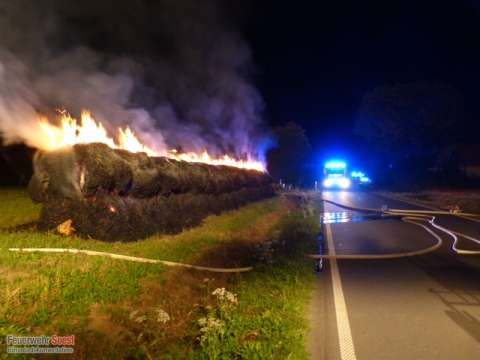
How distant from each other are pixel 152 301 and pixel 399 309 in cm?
391

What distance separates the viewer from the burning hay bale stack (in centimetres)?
865

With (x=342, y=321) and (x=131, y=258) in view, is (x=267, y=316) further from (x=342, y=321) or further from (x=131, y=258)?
(x=131, y=258)

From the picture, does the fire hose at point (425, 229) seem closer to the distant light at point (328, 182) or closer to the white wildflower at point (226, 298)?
the white wildflower at point (226, 298)

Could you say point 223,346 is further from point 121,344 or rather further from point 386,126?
point 386,126

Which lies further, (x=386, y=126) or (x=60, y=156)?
(x=386, y=126)

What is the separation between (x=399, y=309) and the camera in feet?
19.4

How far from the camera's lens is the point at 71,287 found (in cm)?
559

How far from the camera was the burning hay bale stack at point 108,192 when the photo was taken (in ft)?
28.4

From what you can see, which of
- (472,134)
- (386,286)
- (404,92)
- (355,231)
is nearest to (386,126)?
(404,92)

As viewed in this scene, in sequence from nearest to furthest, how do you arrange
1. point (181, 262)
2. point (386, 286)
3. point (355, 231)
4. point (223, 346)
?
point (223, 346) < point (386, 286) < point (181, 262) < point (355, 231)

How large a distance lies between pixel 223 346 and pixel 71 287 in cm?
255

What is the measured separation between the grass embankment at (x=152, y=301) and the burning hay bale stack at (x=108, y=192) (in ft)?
1.71

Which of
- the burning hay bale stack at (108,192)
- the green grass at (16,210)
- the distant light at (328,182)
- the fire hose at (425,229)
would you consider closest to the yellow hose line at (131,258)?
the burning hay bale stack at (108,192)

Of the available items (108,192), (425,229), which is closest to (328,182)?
(425,229)
